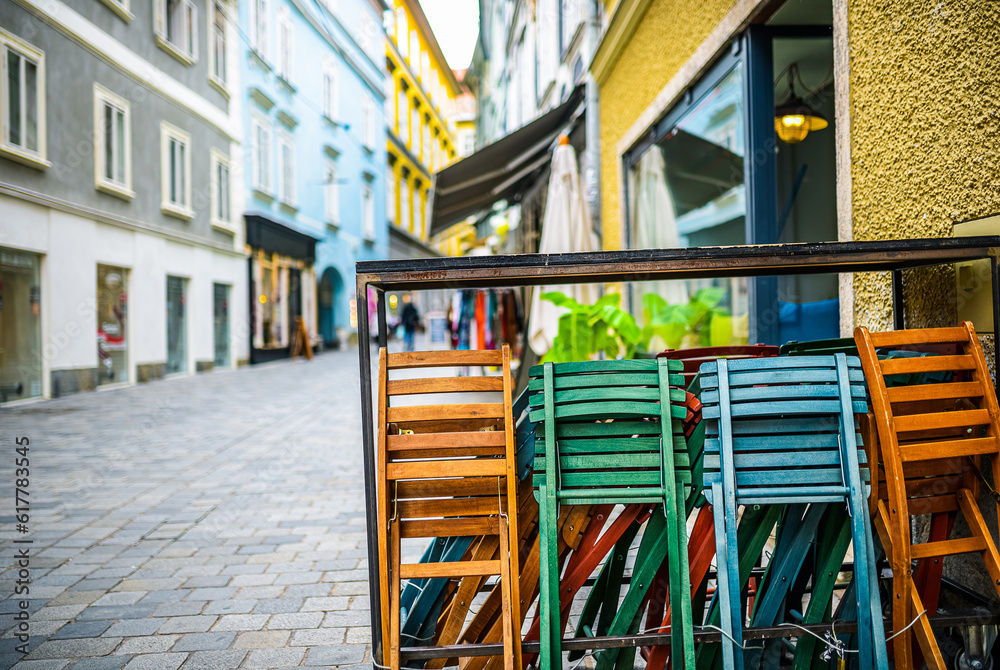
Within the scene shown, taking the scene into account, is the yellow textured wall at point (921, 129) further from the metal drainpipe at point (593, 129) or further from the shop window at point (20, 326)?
the shop window at point (20, 326)

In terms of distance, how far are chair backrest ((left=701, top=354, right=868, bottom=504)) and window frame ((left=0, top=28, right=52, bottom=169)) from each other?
10.3 metres

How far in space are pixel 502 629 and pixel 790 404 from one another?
3.16 feet

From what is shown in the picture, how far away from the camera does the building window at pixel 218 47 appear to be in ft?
49.7

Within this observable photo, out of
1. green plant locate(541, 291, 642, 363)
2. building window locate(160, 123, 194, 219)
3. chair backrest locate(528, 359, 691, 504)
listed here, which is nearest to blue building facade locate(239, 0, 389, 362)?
building window locate(160, 123, 194, 219)

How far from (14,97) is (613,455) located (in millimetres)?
10671

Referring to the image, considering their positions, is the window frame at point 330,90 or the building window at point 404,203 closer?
the window frame at point 330,90

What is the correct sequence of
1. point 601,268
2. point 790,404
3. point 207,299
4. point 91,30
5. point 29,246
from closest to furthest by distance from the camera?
point 790,404
point 601,268
point 29,246
point 91,30
point 207,299

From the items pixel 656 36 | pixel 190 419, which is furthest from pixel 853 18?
pixel 190 419

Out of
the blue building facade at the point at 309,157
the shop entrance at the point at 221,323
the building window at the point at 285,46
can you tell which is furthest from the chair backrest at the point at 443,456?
the building window at the point at 285,46

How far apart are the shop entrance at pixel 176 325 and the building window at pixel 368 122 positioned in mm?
14183

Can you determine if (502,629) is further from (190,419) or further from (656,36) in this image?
(190,419)

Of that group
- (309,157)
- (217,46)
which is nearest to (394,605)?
(217,46)

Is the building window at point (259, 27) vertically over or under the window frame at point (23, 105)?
over

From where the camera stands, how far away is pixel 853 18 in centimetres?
279
